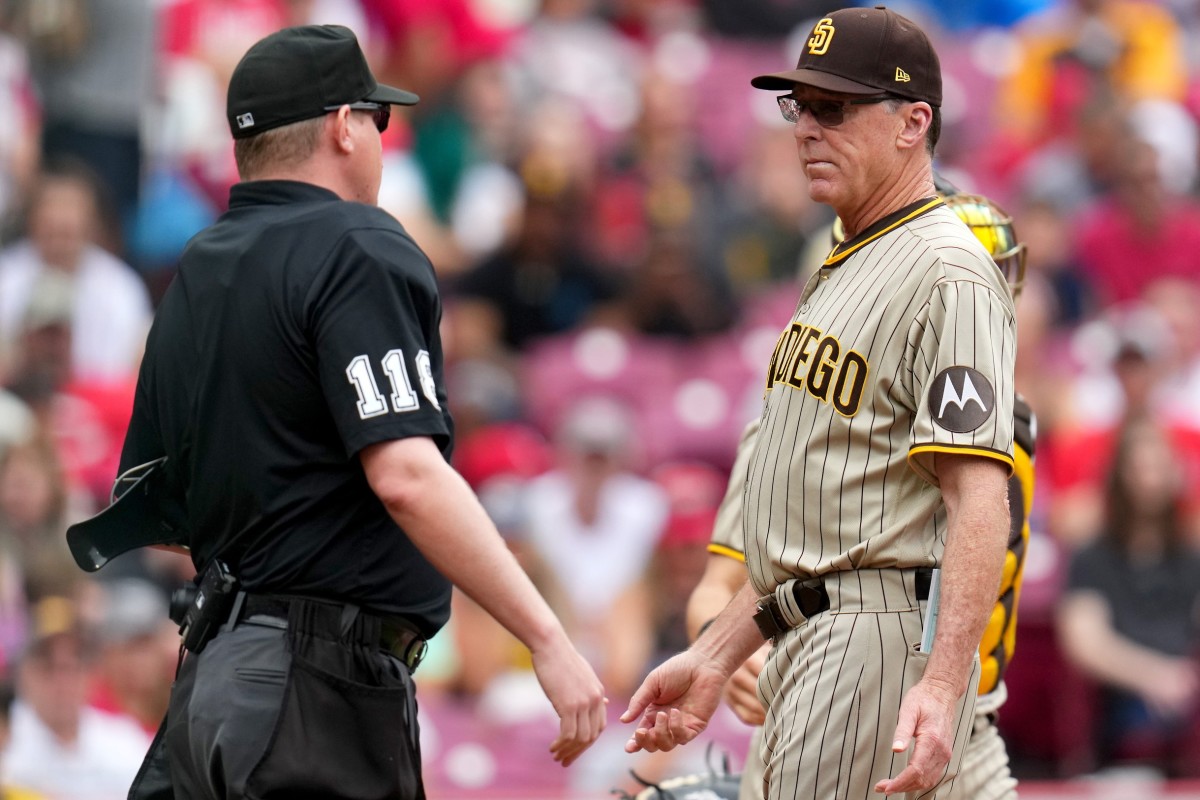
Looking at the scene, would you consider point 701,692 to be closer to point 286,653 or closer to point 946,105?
point 286,653

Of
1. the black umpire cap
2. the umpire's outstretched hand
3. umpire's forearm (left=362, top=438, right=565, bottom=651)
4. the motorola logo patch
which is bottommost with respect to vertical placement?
the umpire's outstretched hand

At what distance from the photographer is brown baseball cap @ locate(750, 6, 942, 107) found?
3.27m

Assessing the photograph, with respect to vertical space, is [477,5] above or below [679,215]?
above

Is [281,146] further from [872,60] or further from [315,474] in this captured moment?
[872,60]

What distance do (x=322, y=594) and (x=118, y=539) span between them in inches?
23.4

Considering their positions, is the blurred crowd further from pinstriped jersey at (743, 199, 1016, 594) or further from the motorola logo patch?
the motorola logo patch

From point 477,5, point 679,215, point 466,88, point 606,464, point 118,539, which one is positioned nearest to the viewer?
point 118,539

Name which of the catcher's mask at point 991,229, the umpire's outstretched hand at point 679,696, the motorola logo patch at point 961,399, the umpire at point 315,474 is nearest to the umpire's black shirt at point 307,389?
the umpire at point 315,474

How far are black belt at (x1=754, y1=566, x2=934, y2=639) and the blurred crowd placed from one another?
3.75m

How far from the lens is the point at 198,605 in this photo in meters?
3.45

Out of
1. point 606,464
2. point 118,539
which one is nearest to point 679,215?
point 606,464

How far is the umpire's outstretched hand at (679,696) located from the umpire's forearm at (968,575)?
2.11ft

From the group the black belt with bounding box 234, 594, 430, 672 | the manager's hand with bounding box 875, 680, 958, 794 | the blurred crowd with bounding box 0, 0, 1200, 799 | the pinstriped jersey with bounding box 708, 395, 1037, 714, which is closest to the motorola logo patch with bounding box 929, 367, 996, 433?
the manager's hand with bounding box 875, 680, 958, 794

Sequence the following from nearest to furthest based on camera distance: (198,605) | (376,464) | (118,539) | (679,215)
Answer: (376,464) → (198,605) → (118,539) → (679,215)
